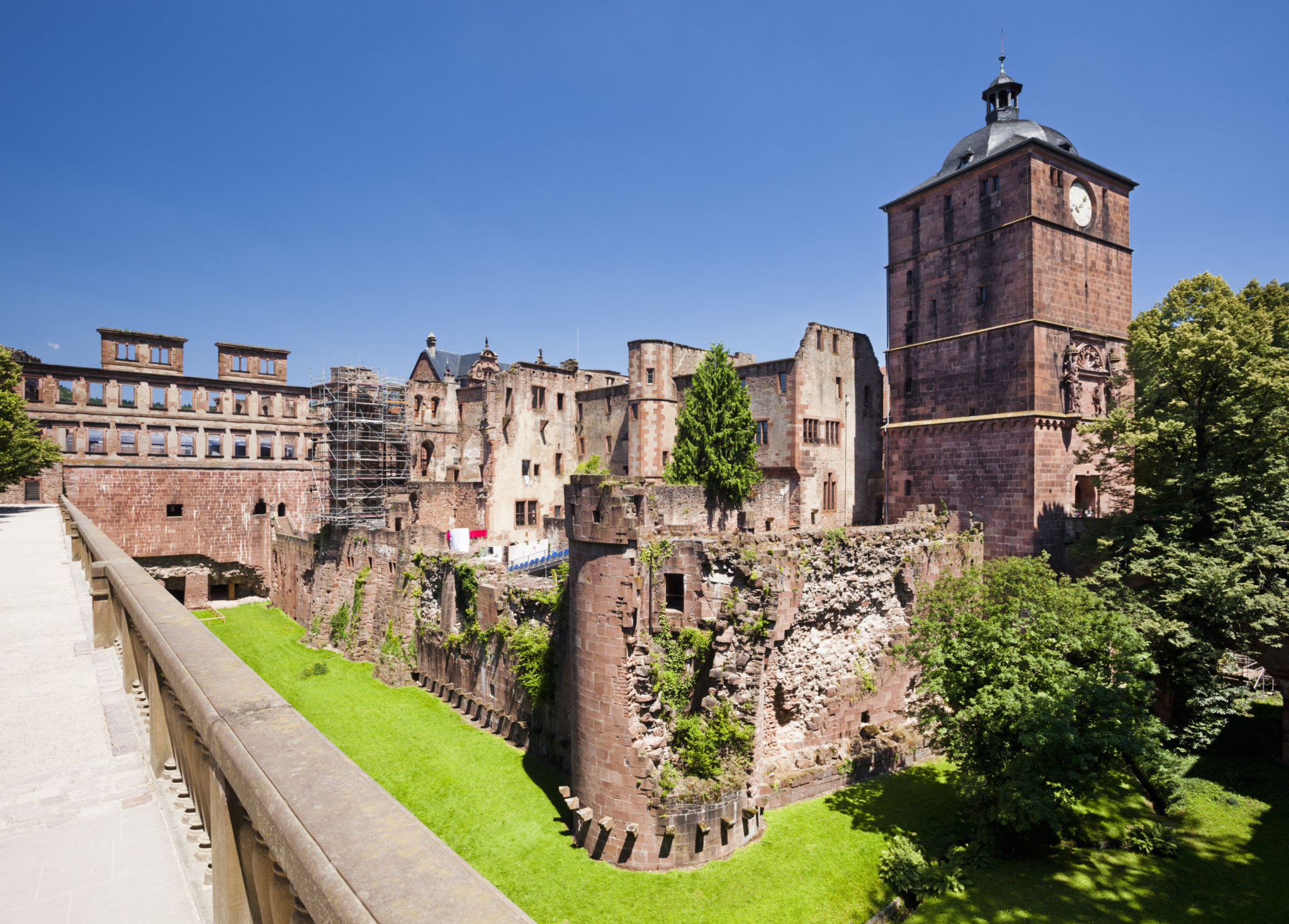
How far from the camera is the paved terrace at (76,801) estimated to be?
3.32m

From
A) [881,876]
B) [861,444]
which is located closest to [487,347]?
[861,444]

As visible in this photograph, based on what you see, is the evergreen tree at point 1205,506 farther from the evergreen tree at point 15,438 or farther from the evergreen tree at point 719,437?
the evergreen tree at point 15,438

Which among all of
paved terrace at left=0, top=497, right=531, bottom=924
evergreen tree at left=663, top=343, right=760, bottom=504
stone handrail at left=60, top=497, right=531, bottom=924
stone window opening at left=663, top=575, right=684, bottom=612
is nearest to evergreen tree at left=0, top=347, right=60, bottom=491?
evergreen tree at left=663, top=343, right=760, bottom=504

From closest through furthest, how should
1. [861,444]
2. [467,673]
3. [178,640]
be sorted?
[178,640]
[467,673]
[861,444]

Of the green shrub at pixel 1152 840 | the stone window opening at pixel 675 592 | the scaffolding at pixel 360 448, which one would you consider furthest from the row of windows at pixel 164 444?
the green shrub at pixel 1152 840

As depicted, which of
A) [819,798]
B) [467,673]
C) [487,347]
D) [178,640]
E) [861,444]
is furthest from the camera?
[487,347]

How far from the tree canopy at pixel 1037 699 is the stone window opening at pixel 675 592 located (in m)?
6.66

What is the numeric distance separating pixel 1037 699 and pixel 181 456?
158 ft

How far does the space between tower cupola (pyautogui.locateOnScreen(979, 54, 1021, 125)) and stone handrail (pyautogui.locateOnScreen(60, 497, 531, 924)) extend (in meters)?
39.3

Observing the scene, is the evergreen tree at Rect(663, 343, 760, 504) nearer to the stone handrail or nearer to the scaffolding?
the scaffolding

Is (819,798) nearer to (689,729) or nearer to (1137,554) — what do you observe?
(689,729)

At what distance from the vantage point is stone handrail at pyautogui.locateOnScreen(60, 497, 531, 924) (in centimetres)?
193

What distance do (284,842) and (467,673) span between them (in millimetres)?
23571

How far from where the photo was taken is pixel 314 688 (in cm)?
2609
